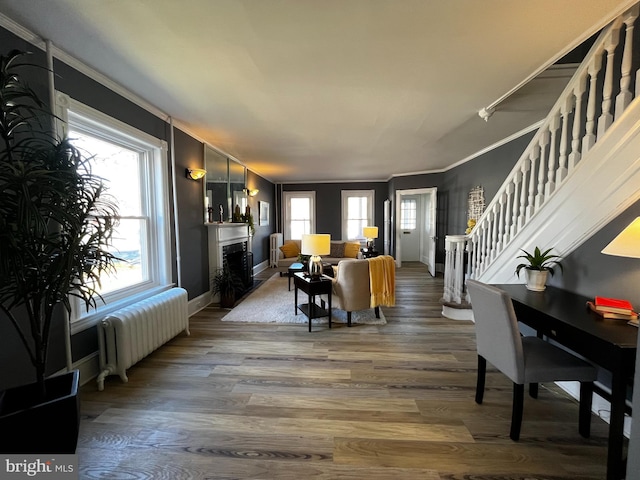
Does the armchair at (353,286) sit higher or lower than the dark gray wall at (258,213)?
lower

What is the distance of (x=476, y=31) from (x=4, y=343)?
3618mm

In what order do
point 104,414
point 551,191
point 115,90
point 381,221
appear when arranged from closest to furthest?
point 104,414
point 551,191
point 115,90
point 381,221

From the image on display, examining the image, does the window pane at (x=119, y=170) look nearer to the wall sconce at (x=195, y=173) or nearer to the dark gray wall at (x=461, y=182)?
the wall sconce at (x=195, y=173)

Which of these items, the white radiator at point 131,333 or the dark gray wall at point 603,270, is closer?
the dark gray wall at point 603,270

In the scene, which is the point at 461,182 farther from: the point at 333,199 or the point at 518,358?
the point at 518,358

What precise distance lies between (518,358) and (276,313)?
2882 mm

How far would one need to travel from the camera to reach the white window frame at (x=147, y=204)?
2254mm

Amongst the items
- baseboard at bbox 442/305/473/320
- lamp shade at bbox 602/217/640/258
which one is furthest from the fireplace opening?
lamp shade at bbox 602/217/640/258

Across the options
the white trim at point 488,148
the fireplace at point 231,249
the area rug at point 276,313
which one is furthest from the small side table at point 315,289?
the white trim at point 488,148

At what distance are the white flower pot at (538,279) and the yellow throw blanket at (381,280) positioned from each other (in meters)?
1.54

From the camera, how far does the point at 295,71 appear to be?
7.15 feet

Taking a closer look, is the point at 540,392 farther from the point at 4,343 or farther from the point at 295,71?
the point at 4,343

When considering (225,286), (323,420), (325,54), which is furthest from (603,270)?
(225,286)

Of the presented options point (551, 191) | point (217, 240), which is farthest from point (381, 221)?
point (551, 191)
